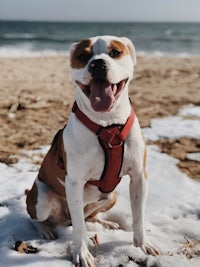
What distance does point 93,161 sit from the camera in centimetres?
271

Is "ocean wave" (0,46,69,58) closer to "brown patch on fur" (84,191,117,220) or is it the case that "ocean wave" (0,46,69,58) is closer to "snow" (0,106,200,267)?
"snow" (0,106,200,267)

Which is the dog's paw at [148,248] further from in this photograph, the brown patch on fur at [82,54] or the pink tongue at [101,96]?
the brown patch on fur at [82,54]

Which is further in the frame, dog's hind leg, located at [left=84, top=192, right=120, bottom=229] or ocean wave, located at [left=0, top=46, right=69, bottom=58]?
ocean wave, located at [left=0, top=46, right=69, bottom=58]

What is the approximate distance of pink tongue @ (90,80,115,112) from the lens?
2.52 meters

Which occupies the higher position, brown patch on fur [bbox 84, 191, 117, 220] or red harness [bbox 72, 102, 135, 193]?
red harness [bbox 72, 102, 135, 193]

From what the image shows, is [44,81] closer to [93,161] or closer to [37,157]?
[37,157]

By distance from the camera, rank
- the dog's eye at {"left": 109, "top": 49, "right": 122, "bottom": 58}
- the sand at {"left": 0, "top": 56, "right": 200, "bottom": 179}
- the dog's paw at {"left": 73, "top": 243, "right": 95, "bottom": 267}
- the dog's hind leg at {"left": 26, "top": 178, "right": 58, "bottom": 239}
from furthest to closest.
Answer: the sand at {"left": 0, "top": 56, "right": 200, "bottom": 179}, the dog's hind leg at {"left": 26, "top": 178, "right": 58, "bottom": 239}, the dog's paw at {"left": 73, "top": 243, "right": 95, "bottom": 267}, the dog's eye at {"left": 109, "top": 49, "right": 122, "bottom": 58}

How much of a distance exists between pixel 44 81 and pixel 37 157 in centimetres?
498

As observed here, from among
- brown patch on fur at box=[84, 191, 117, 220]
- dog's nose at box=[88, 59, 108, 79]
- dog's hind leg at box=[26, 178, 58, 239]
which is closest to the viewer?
dog's nose at box=[88, 59, 108, 79]

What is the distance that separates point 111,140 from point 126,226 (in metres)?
1.05

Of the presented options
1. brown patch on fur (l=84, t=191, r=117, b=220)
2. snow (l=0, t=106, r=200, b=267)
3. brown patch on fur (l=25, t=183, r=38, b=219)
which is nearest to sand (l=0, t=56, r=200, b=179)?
snow (l=0, t=106, r=200, b=267)

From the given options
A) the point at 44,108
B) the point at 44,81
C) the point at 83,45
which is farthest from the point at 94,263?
the point at 44,81

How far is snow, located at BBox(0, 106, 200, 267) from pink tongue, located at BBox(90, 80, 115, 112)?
111 cm

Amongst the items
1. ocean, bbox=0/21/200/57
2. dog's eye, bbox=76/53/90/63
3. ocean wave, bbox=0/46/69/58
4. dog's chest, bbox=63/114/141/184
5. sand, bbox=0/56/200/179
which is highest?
dog's eye, bbox=76/53/90/63
